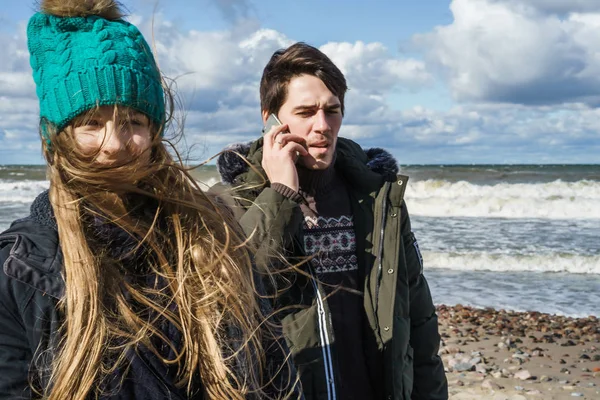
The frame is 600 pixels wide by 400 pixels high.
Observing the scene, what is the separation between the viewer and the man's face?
3.26 metres

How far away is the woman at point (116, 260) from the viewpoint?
1692mm

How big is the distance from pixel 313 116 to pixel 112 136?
5.11 ft

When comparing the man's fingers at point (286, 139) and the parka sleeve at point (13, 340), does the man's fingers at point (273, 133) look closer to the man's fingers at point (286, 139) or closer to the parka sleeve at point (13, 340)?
the man's fingers at point (286, 139)

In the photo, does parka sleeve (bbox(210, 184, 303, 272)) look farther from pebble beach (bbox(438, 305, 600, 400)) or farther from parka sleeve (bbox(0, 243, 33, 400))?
pebble beach (bbox(438, 305, 600, 400))

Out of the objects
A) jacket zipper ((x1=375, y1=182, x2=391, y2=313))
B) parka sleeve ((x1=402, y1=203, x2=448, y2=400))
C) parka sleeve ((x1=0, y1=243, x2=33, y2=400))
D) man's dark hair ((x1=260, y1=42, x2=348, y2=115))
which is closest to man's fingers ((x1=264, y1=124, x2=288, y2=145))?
man's dark hair ((x1=260, y1=42, x2=348, y2=115))

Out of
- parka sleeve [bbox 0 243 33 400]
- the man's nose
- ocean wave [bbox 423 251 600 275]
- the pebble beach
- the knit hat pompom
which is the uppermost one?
the knit hat pompom

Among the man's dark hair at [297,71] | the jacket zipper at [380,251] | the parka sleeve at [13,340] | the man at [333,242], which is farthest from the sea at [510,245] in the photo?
the parka sleeve at [13,340]

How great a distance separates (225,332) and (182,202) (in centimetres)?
40

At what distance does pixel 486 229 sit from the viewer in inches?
739

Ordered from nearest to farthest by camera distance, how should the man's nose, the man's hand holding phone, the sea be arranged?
the man's hand holding phone, the man's nose, the sea

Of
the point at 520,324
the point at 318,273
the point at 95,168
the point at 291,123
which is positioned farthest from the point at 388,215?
the point at 520,324

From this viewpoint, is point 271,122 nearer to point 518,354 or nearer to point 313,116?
point 313,116

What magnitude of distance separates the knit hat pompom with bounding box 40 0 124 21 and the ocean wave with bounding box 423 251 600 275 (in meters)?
12.2

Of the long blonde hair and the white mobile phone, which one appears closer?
the long blonde hair
